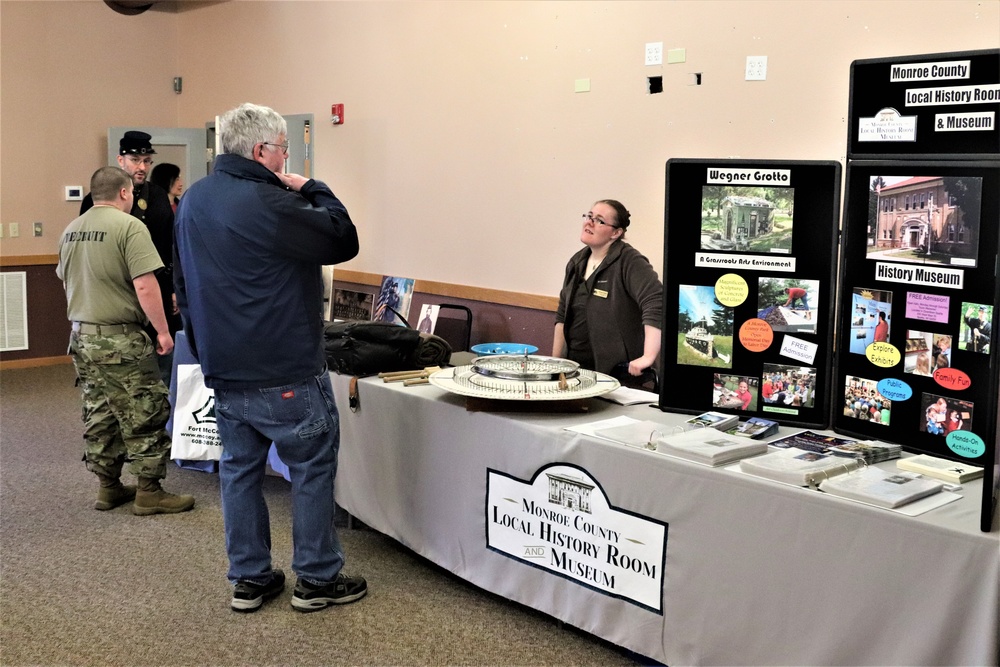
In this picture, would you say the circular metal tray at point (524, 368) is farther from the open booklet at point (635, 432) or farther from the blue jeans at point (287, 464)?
the blue jeans at point (287, 464)

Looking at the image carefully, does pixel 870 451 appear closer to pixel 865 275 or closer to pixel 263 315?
pixel 865 275

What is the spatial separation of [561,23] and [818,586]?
369cm

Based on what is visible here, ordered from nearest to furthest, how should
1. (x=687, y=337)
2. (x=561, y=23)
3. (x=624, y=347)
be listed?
(x=687, y=337) < (x=624, y=347) < (x=561, y=23)

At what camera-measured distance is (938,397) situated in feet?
7.16

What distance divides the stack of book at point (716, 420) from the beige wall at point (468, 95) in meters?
1.86

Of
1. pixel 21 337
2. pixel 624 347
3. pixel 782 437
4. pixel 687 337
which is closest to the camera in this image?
pixel 782 437

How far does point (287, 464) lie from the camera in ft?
9.32

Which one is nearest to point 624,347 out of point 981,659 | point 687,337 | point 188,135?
point 687,337

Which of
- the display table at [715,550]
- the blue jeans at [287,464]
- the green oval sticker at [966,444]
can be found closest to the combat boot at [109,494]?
the blue jeans at [287,464]

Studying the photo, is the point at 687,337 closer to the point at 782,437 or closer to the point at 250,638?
the point at 782,437

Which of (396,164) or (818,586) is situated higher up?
(396,164)

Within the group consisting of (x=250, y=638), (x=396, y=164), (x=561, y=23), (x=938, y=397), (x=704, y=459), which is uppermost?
(x=561, y=23)

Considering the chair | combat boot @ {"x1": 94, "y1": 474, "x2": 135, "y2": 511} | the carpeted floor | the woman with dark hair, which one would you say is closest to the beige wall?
the chair

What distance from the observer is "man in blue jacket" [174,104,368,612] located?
2.66m
